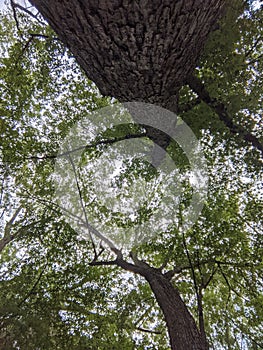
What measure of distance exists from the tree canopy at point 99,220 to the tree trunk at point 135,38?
1085 millimetres

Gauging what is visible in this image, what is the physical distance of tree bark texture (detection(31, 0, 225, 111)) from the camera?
158cm

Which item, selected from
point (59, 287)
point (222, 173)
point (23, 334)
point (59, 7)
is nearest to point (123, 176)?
point (222, 173)

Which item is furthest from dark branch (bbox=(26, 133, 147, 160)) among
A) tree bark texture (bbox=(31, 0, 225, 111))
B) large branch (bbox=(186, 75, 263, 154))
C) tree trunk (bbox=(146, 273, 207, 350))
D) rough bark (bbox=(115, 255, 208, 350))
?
tree trunk (bbox=(146, 273, 207, 350))

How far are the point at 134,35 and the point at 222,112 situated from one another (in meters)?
1.97

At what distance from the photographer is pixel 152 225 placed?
5168 millimetres

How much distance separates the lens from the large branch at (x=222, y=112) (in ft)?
10.6

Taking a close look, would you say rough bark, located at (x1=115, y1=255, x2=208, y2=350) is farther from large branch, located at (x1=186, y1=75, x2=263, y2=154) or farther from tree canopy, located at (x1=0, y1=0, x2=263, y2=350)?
large branch, located at (x1=186, y1=75, x2=263, y2=154)

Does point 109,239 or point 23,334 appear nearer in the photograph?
point 23,334

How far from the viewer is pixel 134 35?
1787 millimetres

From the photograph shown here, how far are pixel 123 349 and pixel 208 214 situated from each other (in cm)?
291

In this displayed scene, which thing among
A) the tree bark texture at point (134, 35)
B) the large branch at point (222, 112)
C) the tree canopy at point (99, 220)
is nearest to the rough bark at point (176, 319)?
the tree canopy at point (99, 220)

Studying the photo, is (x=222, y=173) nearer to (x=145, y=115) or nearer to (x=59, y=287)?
(x=145, y=115)

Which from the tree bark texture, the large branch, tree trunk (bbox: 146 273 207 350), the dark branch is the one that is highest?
the dark branch

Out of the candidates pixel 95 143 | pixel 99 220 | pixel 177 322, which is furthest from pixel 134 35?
pixel 99 220
